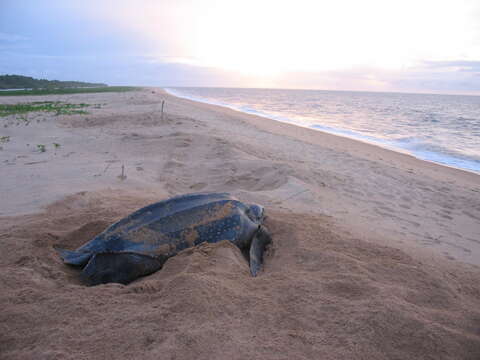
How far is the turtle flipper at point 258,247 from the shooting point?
2.48m

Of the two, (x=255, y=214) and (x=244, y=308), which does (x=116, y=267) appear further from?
(x=255, y=214)

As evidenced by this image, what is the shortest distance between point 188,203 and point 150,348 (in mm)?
1377

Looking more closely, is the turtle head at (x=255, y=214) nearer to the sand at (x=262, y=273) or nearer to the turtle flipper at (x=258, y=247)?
the turtle flipper at (x=258, y=247)

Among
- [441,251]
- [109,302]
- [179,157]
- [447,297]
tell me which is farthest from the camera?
[179,157]

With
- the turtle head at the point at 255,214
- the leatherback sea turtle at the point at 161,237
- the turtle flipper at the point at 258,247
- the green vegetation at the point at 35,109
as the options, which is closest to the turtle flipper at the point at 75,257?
the leatherback sea turtle at the point at 161,237

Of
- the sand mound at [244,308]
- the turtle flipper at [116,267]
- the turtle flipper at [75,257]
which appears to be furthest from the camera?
the turtle flipper at [75,257]

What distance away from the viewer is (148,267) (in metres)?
2.39

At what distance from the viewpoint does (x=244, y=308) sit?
6.02 ft

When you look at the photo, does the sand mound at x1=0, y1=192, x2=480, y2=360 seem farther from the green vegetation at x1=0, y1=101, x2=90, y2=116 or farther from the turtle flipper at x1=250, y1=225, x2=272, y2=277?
the green vegetation at x1=0, y1=101, x2=90, y2=116

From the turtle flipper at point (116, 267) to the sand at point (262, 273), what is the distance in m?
0.12

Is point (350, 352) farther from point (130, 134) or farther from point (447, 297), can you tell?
point (130, 134)

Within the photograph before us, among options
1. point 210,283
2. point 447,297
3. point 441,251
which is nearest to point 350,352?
point 210,283

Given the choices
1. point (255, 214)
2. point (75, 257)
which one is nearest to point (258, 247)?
point (255, 214)

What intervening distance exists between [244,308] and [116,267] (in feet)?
3.64
